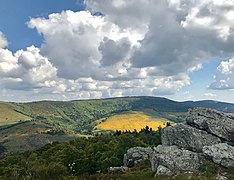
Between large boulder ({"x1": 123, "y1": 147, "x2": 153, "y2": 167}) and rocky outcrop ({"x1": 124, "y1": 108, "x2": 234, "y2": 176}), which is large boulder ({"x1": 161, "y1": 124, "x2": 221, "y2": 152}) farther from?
large boulder ({"x1": 123, "y1": 147, "x2": 153, "y2": 167})

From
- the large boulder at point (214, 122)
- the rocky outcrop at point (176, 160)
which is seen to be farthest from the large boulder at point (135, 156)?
the rocky outcrop at point (176, 160)

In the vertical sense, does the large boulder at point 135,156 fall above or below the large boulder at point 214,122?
below

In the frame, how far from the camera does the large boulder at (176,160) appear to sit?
33344 millimetres

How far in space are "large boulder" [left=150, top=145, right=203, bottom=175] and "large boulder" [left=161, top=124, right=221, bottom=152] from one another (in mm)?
3653

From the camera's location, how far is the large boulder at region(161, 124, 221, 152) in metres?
39.6

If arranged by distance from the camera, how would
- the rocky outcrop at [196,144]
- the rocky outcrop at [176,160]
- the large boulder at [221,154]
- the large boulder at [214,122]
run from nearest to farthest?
the large boulder at [221,154], the rocky outcrop at [176,160], the rocky outcrop at [196,144], the large boulder at [214,122]

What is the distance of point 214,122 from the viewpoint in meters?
41.7

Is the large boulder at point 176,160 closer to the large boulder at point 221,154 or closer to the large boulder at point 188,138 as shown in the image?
the large boulder at point 221,154

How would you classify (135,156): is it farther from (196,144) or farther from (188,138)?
(196,144)

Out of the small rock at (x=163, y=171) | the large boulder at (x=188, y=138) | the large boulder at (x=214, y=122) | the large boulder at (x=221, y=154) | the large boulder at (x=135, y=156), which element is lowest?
the large boulder at (x=135, y=156)

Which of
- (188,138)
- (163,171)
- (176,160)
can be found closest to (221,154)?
(176,160)

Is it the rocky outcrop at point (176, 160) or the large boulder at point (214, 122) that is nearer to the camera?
the rocky outcrop at point (176, 160)

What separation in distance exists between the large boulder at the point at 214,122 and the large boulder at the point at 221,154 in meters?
4.83

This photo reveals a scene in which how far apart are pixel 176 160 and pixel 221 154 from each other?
17.6 ft
